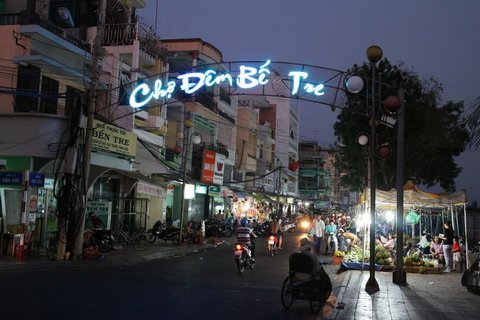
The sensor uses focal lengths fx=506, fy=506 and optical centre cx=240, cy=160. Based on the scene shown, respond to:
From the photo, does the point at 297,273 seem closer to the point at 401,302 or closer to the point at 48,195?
the point at 401,302

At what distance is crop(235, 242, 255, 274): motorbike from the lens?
16.3 metres

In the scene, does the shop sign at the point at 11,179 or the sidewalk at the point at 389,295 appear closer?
the sidewalk at the point at 389,295

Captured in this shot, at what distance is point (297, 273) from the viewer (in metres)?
10.6

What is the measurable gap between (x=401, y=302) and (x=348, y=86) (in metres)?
5.95

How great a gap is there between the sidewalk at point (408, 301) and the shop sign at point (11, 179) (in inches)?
465

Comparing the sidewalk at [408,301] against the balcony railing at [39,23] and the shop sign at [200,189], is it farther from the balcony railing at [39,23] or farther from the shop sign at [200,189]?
the shop sign at [200,189]

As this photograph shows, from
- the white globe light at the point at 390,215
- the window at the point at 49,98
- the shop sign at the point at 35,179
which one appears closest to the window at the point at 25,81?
the window at the point at 49,98

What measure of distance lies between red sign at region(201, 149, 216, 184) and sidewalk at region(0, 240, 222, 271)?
8170 mm

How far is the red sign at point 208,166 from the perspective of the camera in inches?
1389

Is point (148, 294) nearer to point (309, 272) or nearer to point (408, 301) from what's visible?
point (309, 272)

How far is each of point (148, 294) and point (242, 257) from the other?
5.87 meters

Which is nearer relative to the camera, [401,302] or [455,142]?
[401,302]

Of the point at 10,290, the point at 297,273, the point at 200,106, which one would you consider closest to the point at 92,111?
the point at 10,290

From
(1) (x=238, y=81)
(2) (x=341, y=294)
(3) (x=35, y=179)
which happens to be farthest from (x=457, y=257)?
(3) (x=35, y=179)
